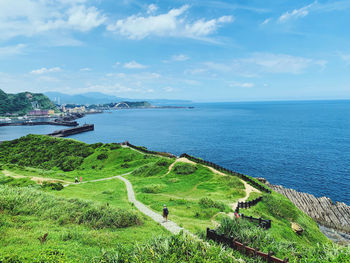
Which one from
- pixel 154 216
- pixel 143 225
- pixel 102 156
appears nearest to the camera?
pixel 143 225

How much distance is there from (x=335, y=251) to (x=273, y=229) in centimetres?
1001

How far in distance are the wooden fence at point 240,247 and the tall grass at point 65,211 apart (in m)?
7.62

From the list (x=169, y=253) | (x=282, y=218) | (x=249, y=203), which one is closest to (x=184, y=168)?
(x=249, y=203)

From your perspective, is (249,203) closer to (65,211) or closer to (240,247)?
(240,247)

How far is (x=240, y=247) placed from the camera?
14.9 meters

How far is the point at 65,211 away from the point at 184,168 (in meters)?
27.8

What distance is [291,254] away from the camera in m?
14.4

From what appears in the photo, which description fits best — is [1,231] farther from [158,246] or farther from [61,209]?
[158,246]

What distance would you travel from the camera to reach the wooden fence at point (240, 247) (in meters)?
13.1

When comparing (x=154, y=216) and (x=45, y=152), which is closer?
(x=154, y=216)

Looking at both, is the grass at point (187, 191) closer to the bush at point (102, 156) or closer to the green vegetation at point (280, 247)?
the green vegetation at point (280, 247)

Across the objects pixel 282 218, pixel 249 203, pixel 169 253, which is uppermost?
pixel 169 253

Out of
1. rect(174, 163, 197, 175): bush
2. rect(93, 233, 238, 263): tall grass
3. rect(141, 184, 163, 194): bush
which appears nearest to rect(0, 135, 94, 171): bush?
rect(174, 163, 197, 175): bush

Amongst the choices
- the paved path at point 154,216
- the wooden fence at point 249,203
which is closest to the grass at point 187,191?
the paved path at point 154,216
